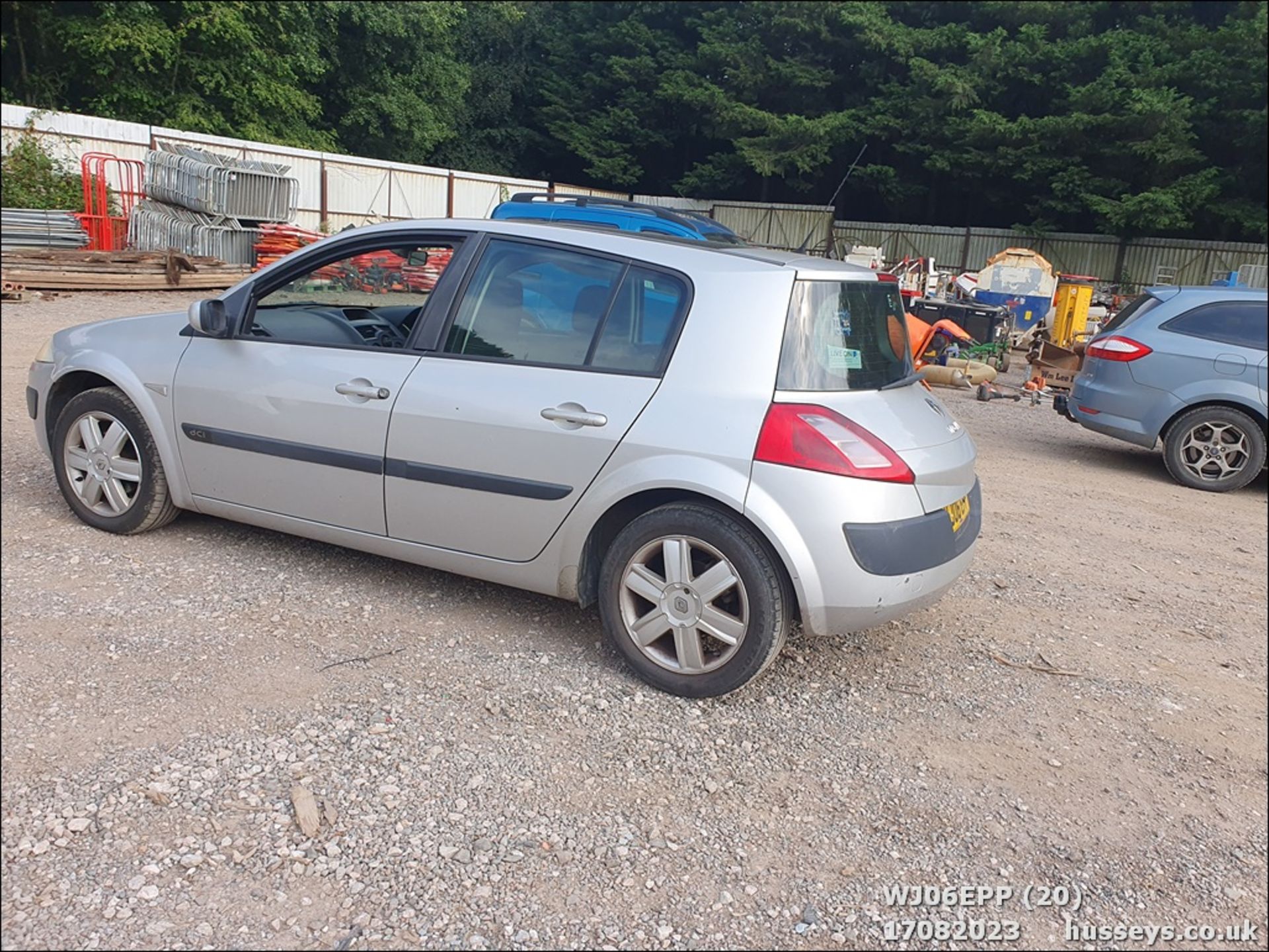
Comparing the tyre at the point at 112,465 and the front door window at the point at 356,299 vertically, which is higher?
the front door window at the point at 356,299

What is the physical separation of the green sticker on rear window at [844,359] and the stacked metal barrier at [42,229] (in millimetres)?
11968

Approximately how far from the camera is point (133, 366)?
169 inches

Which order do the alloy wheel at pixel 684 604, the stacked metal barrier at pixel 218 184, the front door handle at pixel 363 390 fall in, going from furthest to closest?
1. the stacked metal barrier at pixel 218 184
2. the front door handle at pixel 363 390
3. the alloy wheel at pixel 684 604

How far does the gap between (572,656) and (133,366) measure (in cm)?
235

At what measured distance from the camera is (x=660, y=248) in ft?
12.2

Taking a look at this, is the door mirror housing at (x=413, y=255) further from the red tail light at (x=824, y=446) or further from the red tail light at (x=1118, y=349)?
the red tail light at (x=1118, y=349)

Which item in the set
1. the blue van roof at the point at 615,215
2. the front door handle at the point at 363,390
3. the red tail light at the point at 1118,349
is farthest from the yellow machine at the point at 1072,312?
the front door handle at the point at 363,390

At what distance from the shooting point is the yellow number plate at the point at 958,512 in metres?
3.51

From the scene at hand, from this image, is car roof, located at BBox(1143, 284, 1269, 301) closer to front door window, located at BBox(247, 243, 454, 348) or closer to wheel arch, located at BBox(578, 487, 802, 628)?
wheel arch, located at BBox(578, 487, 802, 628)

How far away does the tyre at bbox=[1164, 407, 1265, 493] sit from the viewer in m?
7.09

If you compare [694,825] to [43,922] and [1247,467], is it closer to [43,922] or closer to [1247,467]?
[43,922]

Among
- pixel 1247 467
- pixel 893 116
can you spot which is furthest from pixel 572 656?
pixel 893 116

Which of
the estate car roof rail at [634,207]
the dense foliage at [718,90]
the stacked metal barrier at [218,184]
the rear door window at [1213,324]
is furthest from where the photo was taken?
the dense foliage at [718,90]

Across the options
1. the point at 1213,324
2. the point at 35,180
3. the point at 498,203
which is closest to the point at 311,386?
the point at 1213,324
